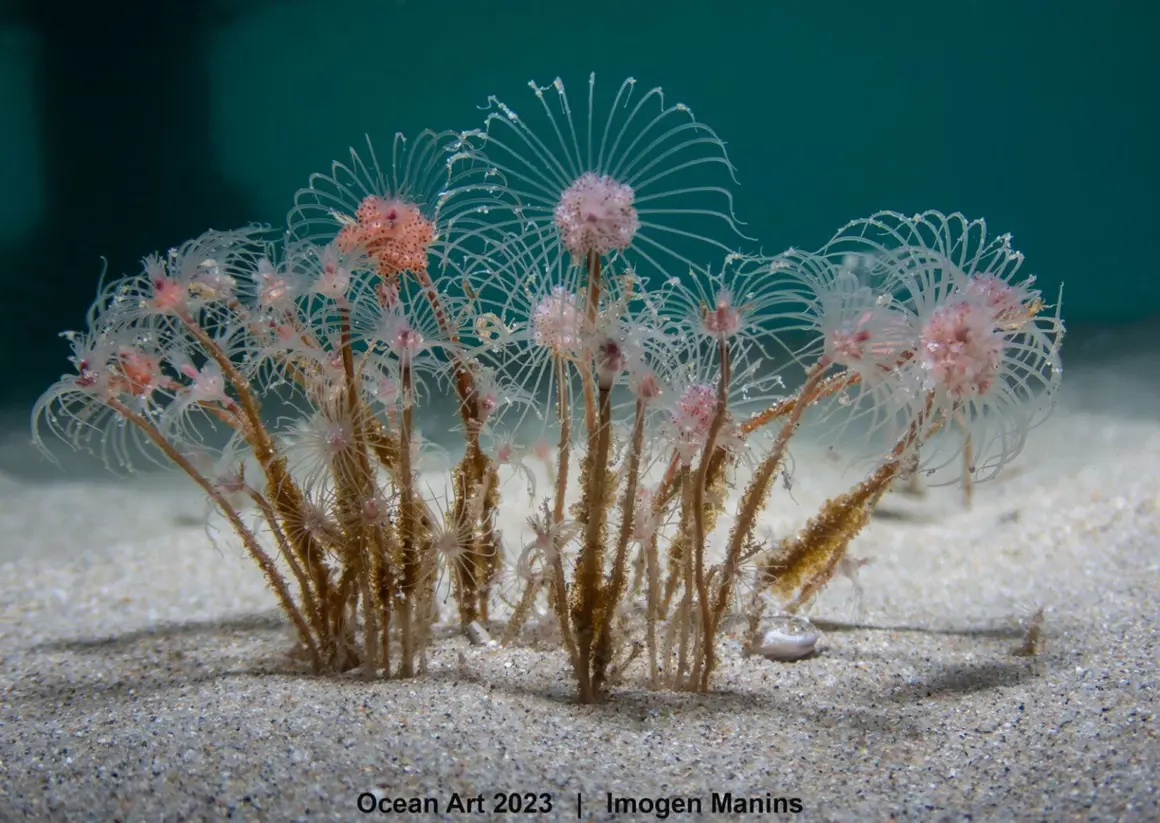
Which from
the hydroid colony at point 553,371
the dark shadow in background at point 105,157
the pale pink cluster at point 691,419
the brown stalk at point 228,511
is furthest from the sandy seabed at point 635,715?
the dark shadow in background at point 105,157

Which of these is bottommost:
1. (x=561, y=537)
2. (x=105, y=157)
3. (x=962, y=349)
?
(x=561, y=537)

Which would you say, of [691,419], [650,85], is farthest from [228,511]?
[650,85]

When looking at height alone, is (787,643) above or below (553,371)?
below

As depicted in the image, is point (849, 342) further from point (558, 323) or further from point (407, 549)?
point (407, 549)

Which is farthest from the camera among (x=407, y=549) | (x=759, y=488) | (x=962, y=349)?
(x=407, y=549)

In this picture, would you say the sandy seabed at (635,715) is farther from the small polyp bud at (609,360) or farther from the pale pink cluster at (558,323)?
the pale pink cluster at (558,323)

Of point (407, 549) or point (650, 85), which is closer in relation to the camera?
point (407, 549)

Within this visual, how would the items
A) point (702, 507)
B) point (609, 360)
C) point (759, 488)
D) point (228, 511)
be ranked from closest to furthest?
point (609, 360)
point (702, 507)
point (759, 488)
point (228, 511)
